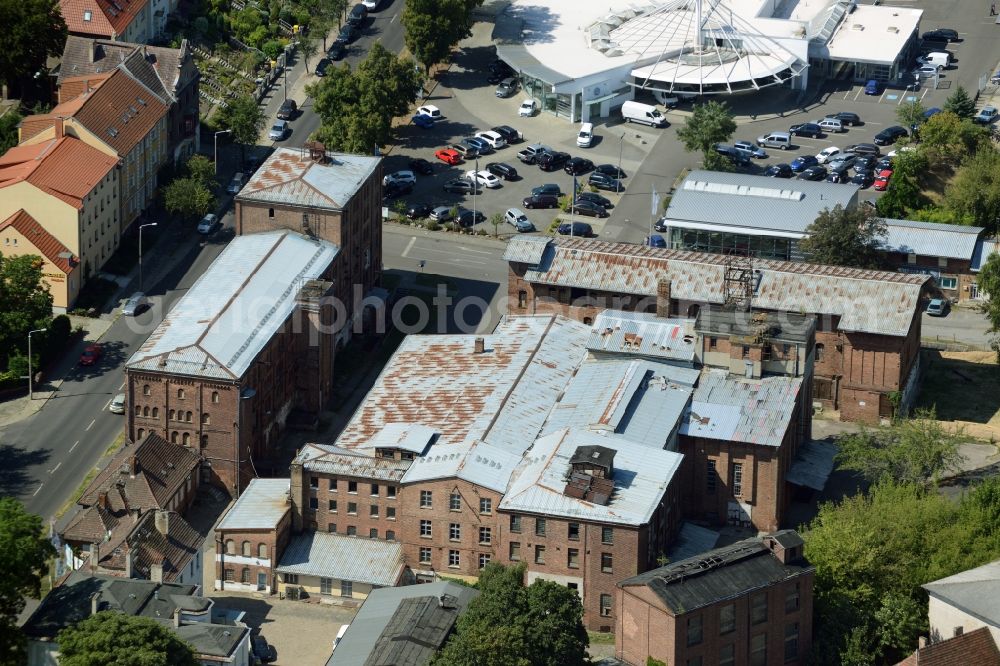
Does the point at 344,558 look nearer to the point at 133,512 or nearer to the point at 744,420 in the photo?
the point at 133,512

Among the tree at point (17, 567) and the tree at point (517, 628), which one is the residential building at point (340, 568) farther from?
the tree at point (17, 567)

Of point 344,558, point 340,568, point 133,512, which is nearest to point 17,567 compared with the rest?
point 133,512

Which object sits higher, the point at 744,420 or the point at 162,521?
the point at 744,420

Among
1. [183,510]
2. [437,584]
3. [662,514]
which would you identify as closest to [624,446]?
[662,514]

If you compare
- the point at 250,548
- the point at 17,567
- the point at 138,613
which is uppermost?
the point at 17,567

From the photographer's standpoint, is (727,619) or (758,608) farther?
(758,608)

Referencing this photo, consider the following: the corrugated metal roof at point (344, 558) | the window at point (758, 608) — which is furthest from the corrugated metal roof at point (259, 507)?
the window at point (758, 608)

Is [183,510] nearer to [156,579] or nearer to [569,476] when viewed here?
[156,579]
